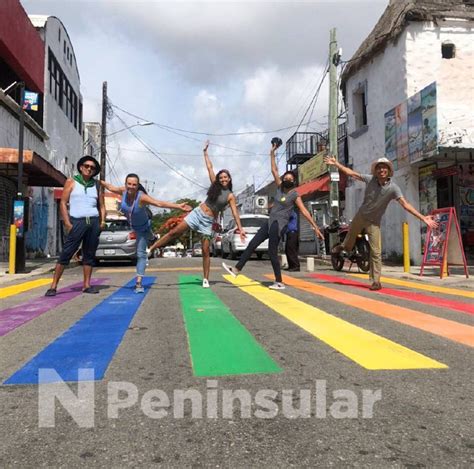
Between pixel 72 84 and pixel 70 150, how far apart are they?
4118mm

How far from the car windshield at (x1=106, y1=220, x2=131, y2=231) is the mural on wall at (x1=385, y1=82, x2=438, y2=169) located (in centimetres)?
851

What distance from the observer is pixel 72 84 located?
2906 centimetres

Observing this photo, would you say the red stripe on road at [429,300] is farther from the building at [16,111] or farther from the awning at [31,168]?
the building at [16,111]

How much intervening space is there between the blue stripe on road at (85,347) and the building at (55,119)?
16.7 m

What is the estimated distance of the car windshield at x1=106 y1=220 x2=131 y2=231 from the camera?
1495 cm

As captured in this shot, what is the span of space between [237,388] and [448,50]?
15.5 metres

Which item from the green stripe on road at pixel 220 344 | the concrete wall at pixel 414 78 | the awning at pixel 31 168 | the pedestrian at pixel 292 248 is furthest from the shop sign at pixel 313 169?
the green stripe on road at pixel 220 344

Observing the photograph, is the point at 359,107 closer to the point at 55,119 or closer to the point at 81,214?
the point at 55,119

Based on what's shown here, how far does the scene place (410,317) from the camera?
5004mm

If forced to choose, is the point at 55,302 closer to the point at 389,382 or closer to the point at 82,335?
the point at 82,335

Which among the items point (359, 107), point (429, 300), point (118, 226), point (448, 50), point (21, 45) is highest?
point (21, 45)

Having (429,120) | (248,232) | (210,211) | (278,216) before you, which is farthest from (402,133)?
(210,211)

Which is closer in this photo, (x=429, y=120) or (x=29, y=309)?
(x=29, y=309)

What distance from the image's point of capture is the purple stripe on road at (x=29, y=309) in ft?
15.4
